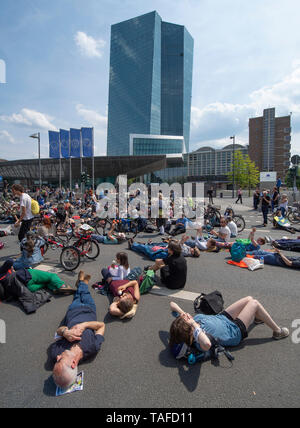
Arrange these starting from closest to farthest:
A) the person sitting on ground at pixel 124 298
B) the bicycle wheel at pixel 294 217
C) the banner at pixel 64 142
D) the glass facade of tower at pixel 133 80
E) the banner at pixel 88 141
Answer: the person sitting on ground at pixel 124 298, the bicycle wheel at pixel 294 217, the banner at pixel 88 141, the banner at pixel 64 142, the glass facade of tower at pixel 133 80

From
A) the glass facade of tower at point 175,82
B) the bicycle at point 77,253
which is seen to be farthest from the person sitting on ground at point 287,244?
the glass facade of tower at point 175,82

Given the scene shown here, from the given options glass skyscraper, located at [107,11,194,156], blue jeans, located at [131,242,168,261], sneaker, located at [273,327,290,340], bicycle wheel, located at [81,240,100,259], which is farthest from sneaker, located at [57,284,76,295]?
glass skyscraper, located at [107,11,194,156]

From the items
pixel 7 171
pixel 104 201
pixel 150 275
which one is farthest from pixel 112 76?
pixel 150 275

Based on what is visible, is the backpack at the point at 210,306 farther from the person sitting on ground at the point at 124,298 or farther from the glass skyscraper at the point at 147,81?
the glass skyscraper at the point at 147,81

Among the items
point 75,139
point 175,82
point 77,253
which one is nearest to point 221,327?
point 77,253

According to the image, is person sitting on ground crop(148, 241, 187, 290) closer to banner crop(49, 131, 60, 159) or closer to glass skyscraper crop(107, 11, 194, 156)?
banner crop(49, 131, 60, 159)

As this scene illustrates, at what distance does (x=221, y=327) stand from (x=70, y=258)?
13.6ft

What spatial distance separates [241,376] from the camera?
244 centimetres

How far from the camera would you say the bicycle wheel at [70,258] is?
5742 millimetres

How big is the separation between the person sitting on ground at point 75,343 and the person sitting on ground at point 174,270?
162 cm

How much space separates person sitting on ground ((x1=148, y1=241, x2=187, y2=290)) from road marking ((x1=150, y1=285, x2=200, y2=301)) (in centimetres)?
11

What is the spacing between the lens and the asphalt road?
7.10ft

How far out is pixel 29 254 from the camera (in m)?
5.25
